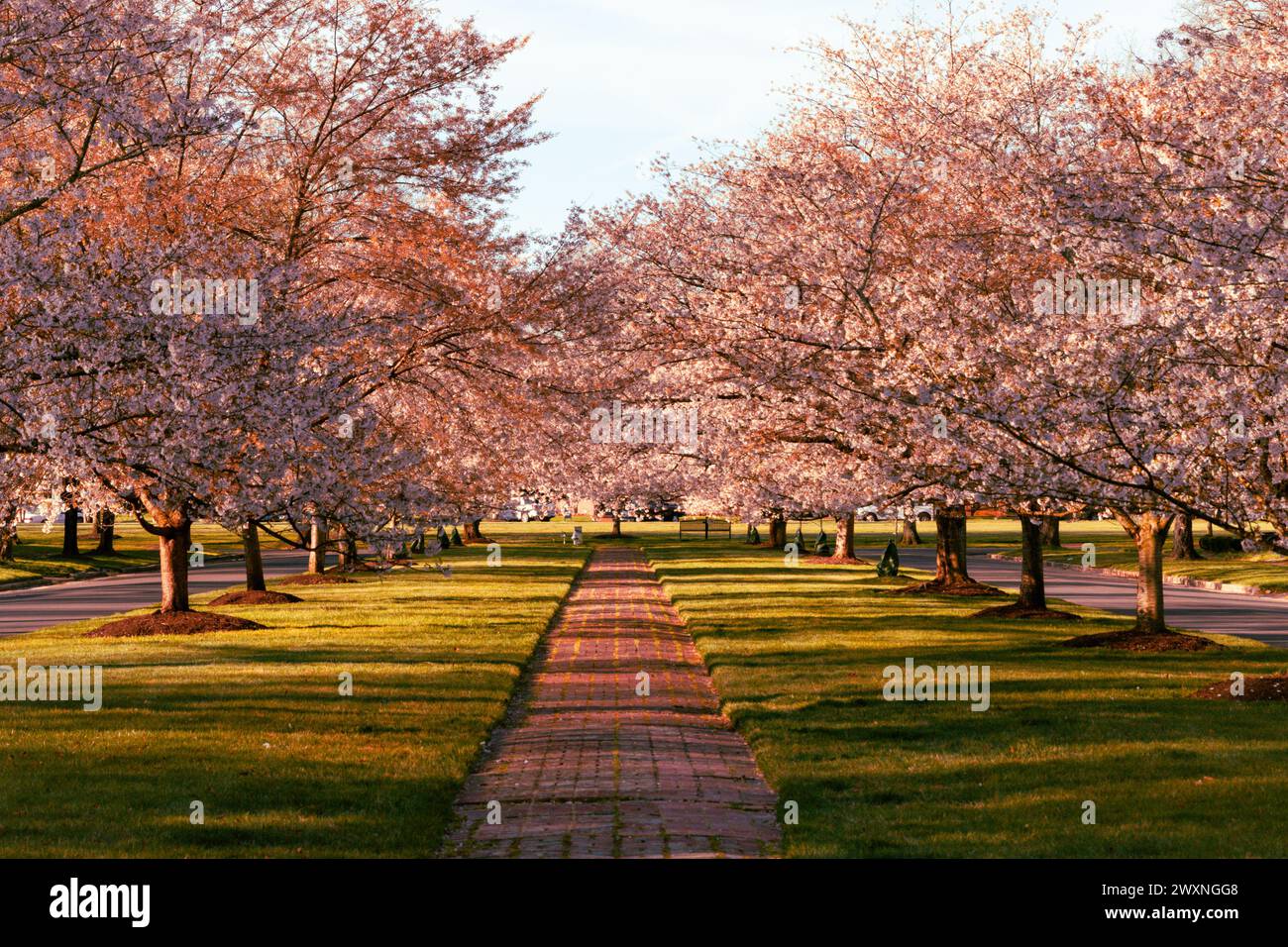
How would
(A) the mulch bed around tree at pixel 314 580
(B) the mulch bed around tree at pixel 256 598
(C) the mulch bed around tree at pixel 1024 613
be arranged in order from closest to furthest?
(C) the mulch bed around tree at pixel 1024 613 < (B) the mulch bed around tree at pixel 256 598 < (A) the mulch bed around tree at pixel 314 580

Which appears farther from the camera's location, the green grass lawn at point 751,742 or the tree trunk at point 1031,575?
the tree trunk at point 1031,575

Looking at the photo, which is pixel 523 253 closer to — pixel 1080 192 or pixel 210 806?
pixel 1080 192

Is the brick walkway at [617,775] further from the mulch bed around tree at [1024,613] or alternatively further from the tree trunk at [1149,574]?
the mulch bed around tree at [1024,613]

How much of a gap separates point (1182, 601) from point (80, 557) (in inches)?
1724

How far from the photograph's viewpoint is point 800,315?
18.8 meters

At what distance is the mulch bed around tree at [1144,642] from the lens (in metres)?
19.9

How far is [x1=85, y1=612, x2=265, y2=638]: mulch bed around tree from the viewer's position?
23469 millimetres

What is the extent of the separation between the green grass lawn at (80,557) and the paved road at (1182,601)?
24.2 m

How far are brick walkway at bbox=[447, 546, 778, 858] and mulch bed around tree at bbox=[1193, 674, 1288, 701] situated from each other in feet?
17.6

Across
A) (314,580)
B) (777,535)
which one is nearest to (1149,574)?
(314,580)

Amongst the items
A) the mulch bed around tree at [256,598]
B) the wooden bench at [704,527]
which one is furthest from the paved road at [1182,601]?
the wooden bench at [704,527]

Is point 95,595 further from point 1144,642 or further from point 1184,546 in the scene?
point 1184,546
